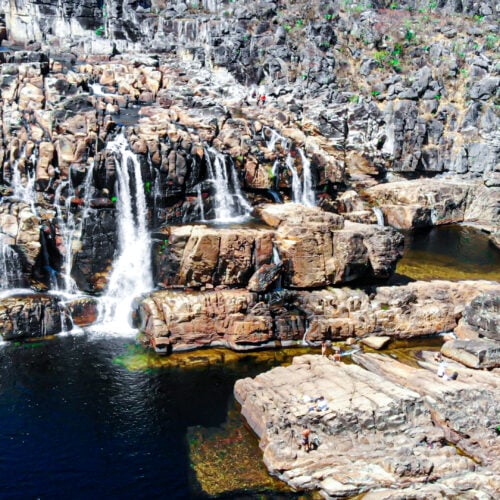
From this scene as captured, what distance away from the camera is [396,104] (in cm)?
7250

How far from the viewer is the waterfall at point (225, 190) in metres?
50.2

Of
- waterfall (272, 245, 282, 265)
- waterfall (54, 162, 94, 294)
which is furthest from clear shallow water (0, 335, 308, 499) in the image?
waterfall (272, 245, 282, 265)

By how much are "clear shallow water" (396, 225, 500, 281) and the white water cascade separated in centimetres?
1155

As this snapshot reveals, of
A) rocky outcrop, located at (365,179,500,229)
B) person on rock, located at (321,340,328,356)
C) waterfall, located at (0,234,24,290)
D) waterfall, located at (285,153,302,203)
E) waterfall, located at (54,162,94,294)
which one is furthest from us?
rocky outcrop, located at (365,179,500,229)

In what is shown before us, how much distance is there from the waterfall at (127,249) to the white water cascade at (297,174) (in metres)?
17.4

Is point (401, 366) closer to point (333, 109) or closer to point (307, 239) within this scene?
point (307, 239)

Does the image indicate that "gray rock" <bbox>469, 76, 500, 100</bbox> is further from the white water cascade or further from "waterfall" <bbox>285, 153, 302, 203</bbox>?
"waterfall" <bbox>285, 153, 302, 203</bbox>

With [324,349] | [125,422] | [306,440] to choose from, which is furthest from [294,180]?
[306,440]

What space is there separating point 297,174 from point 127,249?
21.8 m

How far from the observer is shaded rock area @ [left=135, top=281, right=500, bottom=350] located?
38.3 m

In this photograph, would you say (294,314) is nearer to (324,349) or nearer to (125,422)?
(324,349)

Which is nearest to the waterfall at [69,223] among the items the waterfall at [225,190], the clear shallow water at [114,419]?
the clear shallow water at [114,419]

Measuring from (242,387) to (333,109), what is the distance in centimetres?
4728

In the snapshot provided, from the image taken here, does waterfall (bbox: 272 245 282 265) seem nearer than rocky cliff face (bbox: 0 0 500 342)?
Yes
